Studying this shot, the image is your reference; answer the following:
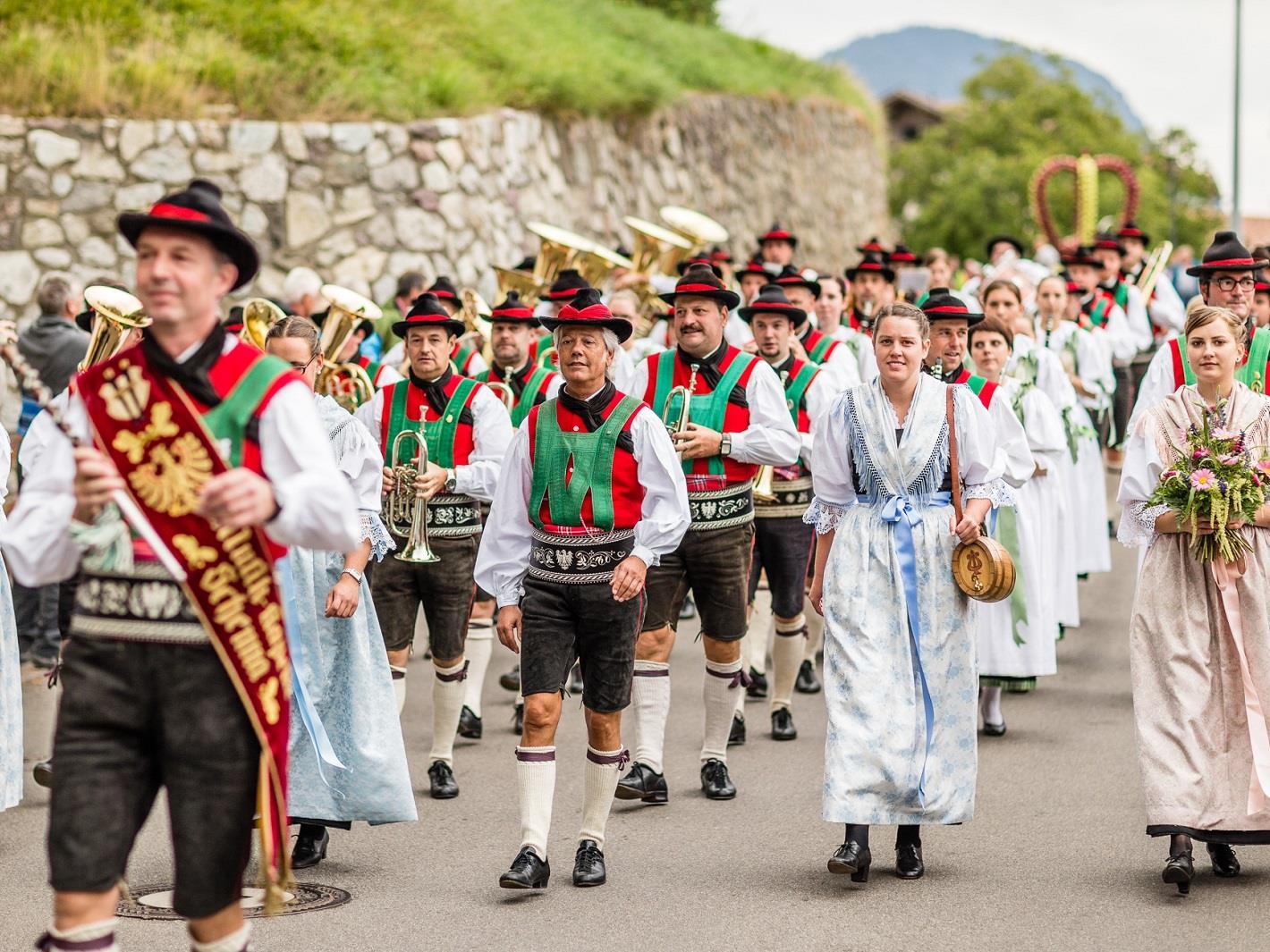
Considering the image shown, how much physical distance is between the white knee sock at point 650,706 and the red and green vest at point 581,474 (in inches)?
52.8

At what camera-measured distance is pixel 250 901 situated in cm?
655

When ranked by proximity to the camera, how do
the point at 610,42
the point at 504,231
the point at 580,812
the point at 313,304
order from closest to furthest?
the point at 580,812
the point at 313,304
the point at 504,231
the point at 610,42

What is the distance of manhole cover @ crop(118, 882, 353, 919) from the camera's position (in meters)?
6.42

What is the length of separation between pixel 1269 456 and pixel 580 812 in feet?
10.4

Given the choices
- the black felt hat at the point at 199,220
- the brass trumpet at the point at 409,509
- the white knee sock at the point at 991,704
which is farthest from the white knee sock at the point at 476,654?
the black felt hat at the point at 199,220

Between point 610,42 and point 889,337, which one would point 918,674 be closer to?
point 889,337

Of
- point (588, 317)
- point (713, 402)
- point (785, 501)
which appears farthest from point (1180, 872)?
point (785, 501)

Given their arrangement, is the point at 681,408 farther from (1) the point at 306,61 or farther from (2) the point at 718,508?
(1) the point at 306,61

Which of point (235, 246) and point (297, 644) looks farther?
point (297, 644)

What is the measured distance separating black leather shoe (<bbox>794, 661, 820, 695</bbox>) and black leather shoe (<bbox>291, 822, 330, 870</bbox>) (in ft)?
13.9

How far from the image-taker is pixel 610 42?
1007 inches

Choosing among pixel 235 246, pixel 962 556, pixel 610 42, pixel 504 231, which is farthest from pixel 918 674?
pixel 610 42

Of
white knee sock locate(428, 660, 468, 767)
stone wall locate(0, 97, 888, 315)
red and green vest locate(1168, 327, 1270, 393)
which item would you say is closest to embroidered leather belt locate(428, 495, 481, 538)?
white knee sock locate(428, 660, 468, 767)

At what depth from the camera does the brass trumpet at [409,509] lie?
27.3ft
